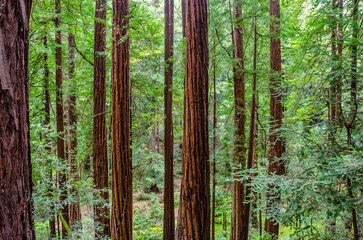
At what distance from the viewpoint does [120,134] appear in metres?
4.50

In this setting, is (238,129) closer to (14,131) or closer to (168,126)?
(168,126)

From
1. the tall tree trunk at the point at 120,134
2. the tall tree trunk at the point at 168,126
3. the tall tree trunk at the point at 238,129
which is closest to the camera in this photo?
the tall tree trunk at the point at 120,134

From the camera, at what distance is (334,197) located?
8.57 feet

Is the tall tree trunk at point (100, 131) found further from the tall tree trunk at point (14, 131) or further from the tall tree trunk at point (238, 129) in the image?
the tall tree trunk at point (14, 131)

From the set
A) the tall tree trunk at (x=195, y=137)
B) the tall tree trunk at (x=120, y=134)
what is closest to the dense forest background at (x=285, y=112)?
the tall tree trunk at (x=120, y=134)

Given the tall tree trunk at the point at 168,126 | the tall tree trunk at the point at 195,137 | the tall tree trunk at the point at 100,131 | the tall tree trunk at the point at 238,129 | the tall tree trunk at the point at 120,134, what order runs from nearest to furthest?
1. the tall tree trunk at the point at 195,137
2. the tall tree trunk at the point at 120,134
3. the tall tree trunk at the point at 100,131
4. the tall tree trunk at the point at 238,129
5. the tall tree trunk at the point at 168,126

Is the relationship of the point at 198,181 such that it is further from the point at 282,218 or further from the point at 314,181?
the point at 314,181

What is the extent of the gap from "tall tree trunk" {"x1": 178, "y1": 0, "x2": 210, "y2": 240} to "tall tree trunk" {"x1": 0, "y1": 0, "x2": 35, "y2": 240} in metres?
2.44

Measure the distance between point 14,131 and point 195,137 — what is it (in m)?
2.60

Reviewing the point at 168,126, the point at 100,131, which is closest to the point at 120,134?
the point at 100,131

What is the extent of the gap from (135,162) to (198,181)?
10.1 meters

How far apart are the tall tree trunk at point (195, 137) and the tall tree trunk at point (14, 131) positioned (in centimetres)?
244

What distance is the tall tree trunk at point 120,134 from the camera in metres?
4.46

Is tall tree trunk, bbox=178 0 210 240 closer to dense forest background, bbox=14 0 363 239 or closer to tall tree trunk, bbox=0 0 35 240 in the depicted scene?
dense forest background, bbox=14 0 363 239
